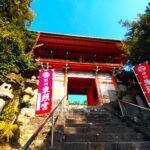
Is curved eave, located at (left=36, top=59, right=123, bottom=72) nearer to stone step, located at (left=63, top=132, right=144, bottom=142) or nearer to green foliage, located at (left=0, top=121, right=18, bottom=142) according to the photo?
green foliage, located at (left=0, top=121, right=18, bottom=142)

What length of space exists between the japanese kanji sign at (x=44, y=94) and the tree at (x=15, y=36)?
211cm

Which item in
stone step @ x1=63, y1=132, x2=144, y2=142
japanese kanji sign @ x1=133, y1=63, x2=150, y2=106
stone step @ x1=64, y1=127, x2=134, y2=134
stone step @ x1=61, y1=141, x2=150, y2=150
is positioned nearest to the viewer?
stone step @ x1=61, y1=141, x2=150, y2=150

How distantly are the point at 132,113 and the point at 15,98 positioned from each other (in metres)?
6.10

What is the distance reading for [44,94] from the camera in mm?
8305

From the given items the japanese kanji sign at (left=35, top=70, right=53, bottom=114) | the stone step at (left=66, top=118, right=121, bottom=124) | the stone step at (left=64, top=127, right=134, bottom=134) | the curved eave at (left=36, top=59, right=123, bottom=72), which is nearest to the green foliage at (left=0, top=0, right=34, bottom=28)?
the curved eave at (left=36, top=59, right=123, bottom=72)

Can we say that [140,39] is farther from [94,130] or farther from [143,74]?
[94,130]

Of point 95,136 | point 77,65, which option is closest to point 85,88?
point 77,65

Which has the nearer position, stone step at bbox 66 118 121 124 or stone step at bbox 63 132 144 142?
stone step at bbox 63 132 144 142

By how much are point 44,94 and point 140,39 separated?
19.6 ft

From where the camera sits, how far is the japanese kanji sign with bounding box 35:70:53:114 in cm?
776

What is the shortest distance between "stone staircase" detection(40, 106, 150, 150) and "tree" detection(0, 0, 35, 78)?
487 cm

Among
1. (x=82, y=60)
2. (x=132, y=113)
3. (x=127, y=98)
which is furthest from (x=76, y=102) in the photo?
(x=132, y=113)

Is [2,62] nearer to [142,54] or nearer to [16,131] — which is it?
[16,131]

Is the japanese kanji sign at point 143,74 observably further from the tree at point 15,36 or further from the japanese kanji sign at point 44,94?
the tree at point 15,36
